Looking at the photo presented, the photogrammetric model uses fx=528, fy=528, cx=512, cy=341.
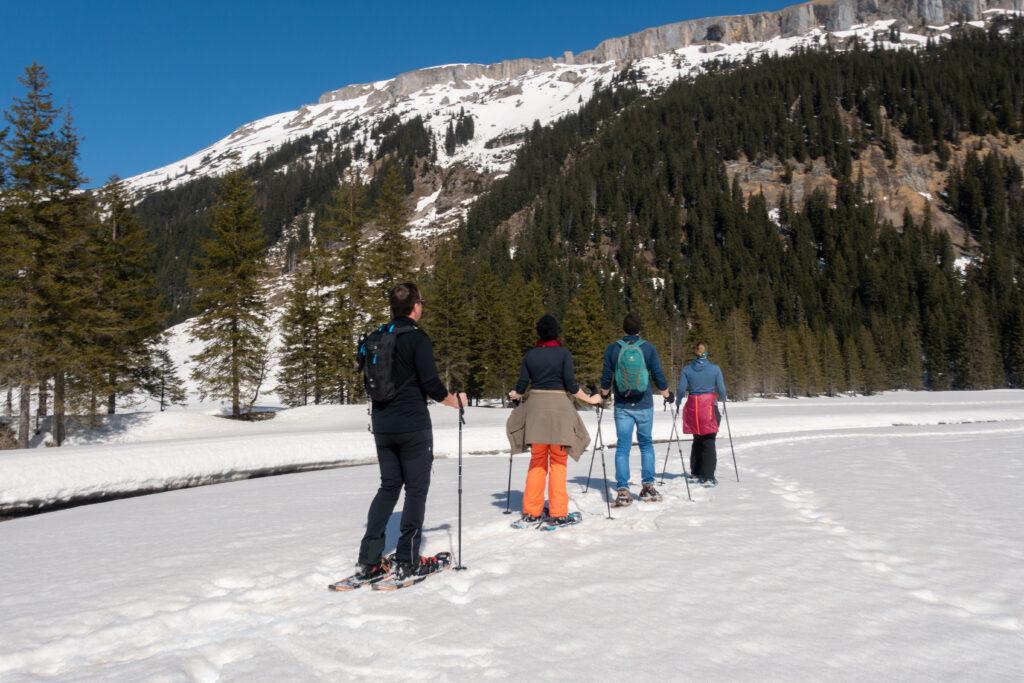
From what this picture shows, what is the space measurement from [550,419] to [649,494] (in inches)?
102

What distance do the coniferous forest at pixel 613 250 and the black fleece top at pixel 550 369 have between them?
64.2 feet

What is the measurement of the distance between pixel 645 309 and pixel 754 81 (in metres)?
115

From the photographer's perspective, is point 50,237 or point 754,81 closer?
point 50,237

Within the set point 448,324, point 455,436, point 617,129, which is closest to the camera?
point 455,436

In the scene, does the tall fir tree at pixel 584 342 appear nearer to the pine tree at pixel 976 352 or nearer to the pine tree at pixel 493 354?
the pine tree at pixel 493 354

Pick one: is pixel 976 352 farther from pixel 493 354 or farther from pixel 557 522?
pixel 557 522

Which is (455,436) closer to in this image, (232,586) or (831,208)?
(232,586)

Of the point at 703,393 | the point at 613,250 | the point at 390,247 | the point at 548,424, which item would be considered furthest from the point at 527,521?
the point at 613,250

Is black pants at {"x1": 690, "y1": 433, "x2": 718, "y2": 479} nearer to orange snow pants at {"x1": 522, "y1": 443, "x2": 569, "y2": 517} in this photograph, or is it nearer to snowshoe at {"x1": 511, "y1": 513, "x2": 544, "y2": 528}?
orange snow pants at {"x1": 522, "y1": 443, "x2": 569, "y2": 517}

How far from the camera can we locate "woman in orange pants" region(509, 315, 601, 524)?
5.82 metres

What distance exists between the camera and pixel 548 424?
19.1 ft

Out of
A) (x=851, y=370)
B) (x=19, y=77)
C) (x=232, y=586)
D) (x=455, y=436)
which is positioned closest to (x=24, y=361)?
(x=19, y=77)

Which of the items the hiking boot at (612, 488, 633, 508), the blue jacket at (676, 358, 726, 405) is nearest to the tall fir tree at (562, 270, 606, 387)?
the blue jacket at (676, 358, 726, 405)

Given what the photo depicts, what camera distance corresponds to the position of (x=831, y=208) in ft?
379
